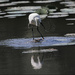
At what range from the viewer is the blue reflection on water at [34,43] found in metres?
8.23

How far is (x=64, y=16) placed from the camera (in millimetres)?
11977

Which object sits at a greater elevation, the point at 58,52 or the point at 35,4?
the point at 58,52

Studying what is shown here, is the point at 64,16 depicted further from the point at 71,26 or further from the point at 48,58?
the point at 48,58

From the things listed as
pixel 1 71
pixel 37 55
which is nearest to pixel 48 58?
pixel 37 55

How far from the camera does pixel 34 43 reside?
8492mm

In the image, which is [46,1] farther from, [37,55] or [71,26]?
[37,55]

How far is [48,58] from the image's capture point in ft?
23.3

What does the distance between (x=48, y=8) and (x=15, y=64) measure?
675cm

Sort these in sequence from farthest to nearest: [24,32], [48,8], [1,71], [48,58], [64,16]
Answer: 1. [48,8]
2. [64,16]
3. [24,32]
4. [48,58]
5. [1,71]

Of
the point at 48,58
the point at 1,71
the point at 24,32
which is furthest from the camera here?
the point at 24,32

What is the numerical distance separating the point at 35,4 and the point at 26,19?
3.37 m

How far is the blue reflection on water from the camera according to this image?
27.0 ft

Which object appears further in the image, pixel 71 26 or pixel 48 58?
pixel 71 26

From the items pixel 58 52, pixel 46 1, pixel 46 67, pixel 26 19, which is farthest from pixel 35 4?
pixel 46 67
